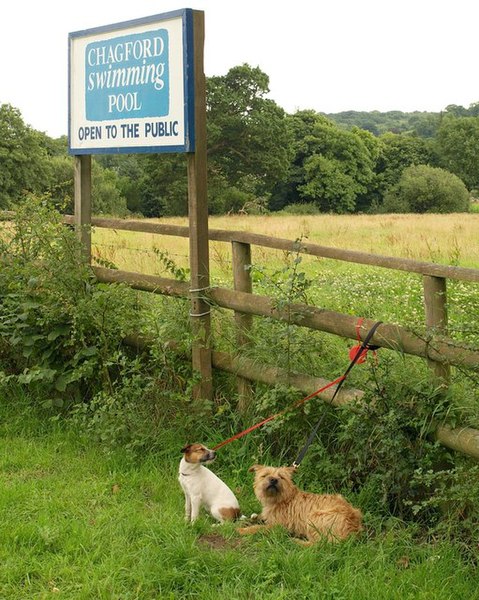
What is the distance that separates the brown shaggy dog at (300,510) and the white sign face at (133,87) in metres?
2.55

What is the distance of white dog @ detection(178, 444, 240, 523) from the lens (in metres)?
4.84

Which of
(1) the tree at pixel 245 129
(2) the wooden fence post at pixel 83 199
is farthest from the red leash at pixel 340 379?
(1) the tree at pixel 245 129

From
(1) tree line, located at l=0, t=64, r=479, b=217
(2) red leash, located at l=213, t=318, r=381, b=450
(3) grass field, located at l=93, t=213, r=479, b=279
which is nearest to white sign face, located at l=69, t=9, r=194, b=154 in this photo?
(3) grass field, located at l=93, t=213, r=479, b=279

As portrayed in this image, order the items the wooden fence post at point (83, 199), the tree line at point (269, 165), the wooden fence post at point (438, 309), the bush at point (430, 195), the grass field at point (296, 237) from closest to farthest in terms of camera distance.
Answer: the wooden fence post at point (438, 309), the wooden fence post at point (83, 199), the grass field at point (296, 237), the tree line at point (269, 165), the bush at point (430, 195)

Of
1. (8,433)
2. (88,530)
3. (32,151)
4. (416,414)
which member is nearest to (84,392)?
(8,433)

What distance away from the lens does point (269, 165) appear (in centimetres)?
5872

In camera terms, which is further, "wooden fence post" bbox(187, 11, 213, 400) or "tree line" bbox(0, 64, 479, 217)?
"tree line" bbox(0, 64, 479, 217)

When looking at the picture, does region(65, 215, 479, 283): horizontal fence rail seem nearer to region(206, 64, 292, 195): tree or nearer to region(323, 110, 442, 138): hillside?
region(206, 64, 292, 195): tree

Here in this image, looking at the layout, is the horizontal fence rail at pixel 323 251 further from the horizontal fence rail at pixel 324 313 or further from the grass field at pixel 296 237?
the grass field at pixel 296 237

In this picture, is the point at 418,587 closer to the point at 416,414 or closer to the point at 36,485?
the point at 416,414

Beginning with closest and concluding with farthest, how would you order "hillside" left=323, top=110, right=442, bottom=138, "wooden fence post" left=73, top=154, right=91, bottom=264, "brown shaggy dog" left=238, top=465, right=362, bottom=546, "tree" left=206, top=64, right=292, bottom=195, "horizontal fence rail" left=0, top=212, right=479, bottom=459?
"brown shaggy dog" left=238, top=465, right=362, bottom=546
"horizontal fence rail" left=0, top=212, right=479, bottom=459
"wooden fence post" left=73, top=154, right=91, bottom=264
"tree" left=206, top=64, right=292, bottom=195
"hillside" left=323, top=110, right=442, bottom=138

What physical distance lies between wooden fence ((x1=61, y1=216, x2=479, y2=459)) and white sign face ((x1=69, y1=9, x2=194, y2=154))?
71 cm

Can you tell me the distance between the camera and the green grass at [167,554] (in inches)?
→ 159

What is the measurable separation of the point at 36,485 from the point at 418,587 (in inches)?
106
